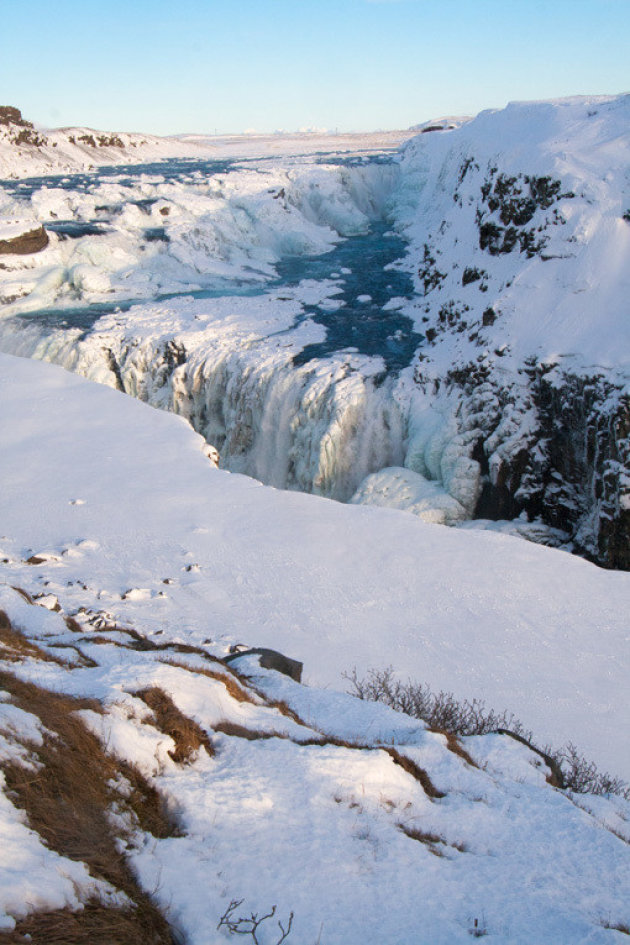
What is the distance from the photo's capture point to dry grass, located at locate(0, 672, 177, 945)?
2260mm

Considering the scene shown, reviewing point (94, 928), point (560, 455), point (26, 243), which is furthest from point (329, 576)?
point (26, 243)

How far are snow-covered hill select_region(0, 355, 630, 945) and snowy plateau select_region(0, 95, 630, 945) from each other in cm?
2

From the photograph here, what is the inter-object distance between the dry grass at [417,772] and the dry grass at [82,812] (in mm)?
1454

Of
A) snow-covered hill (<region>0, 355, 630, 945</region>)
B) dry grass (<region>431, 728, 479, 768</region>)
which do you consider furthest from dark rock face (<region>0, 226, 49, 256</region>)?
dry grass (<region>431, 728, 479, 768</region>)

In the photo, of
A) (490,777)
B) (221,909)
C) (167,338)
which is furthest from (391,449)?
(221,909)

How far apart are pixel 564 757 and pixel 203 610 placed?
3.74 metres

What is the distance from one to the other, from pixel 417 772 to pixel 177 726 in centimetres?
145

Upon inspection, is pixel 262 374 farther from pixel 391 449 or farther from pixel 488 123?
pixel 488 123

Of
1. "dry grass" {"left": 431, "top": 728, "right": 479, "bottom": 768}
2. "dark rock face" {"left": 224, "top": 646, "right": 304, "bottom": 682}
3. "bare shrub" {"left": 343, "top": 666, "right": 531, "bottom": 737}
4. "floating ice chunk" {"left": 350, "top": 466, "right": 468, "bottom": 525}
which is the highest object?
"dry grass" {"left": 431, "top": 728, "right": 479, "bottom": 768}

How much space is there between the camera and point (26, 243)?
23797 millimetres

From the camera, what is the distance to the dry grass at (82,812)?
2260mm

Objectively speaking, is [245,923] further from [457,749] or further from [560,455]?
[560,455]

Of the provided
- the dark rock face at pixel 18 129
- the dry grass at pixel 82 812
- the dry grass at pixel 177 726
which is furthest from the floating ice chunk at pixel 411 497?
the dark rock face at pixel 18 129

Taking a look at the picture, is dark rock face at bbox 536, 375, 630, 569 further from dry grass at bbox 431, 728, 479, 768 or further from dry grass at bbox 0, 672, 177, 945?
dry grass at bbox 0, 672, 177, 945
